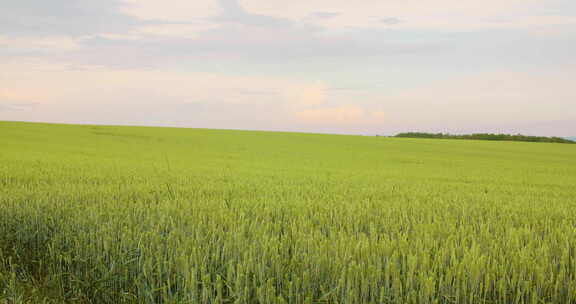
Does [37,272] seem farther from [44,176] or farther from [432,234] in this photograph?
[44,176]

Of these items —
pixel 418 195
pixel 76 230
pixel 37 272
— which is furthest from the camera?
pixel 418 195

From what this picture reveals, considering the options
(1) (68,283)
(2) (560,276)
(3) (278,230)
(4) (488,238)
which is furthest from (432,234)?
(1) (68,283)

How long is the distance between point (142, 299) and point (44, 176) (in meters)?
7.48

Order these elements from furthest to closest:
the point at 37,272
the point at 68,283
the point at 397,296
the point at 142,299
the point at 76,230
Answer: the point at 76,230 → the point at 37,272 → the point at 68,283 → the point at 142,299 → the point at 397,296

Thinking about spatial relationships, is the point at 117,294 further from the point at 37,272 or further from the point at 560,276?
the point at 560,276

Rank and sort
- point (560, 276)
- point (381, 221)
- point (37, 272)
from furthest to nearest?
point (381, 221)
point (37, 272)
point (560, 276)

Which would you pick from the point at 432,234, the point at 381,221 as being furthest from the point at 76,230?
the point at 432,234

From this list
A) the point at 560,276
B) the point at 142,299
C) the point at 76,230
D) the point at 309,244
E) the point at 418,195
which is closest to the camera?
the point at 560,276

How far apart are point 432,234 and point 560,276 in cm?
126

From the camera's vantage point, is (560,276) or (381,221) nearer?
(560,276)

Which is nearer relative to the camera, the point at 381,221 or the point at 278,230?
the point at 278,230

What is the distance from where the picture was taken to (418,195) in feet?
24.5

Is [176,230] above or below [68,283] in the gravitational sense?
above

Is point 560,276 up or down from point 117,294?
up
